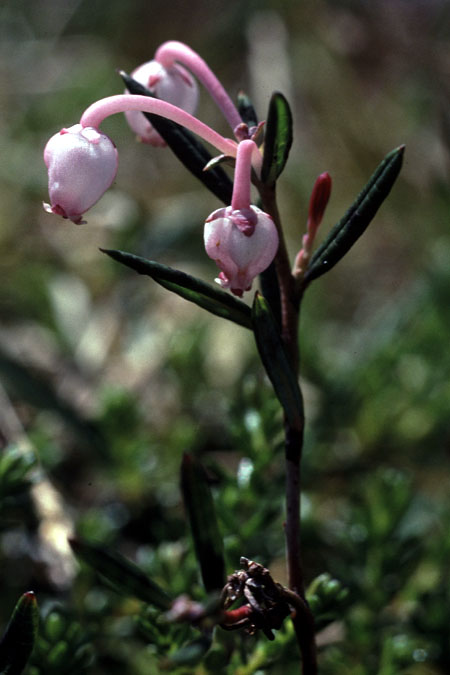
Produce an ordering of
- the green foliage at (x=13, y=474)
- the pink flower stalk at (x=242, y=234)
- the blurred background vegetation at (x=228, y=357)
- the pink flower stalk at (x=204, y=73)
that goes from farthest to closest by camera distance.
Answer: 1. the blurred background vegetation at (x=228, y=357)
2. the green foliage at (x=13, y=474)
3. the pink flower stalk at (x=204, y=73)
4. the pink flower stalk at (x=242, y=234)

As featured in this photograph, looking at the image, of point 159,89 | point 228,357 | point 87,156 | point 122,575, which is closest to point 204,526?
point 122,575

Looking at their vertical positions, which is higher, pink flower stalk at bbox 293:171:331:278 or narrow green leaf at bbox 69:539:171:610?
pink flower stalk at bbox 293:171:331:278

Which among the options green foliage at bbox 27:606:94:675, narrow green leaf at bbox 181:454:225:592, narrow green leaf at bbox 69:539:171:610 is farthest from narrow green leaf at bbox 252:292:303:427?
green foliage at bbox 27:606:94:675

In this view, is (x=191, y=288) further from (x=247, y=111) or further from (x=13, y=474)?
(x=13, y=474)

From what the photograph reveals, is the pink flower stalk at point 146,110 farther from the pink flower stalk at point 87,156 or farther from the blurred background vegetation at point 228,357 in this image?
the blurred background vegetation at point 228,357

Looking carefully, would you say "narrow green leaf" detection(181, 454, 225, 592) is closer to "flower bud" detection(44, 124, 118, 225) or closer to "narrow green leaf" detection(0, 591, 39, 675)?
"narrow green leaf" detection(0, 591, 39, 675)

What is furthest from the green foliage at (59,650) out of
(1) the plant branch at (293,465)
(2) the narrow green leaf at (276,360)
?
(2) the narrow green leaf at (276,360)

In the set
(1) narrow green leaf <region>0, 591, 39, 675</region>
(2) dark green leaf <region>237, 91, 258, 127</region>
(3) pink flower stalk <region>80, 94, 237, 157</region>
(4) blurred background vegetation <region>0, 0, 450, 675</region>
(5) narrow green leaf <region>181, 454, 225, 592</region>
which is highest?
(3) pink flower stalk <region>80, 94, 237, 157</region>
